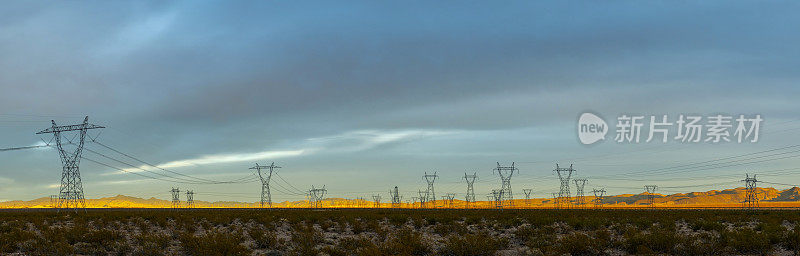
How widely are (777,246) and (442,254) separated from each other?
11927mm

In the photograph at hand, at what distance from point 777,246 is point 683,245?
358 cm

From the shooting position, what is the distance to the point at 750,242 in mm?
20109

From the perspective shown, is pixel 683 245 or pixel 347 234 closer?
pixel 683 245

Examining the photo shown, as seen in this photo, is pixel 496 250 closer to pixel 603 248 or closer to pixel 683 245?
pixel 603 248

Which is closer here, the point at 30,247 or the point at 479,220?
the point at 30,247

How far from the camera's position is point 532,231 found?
25766mm

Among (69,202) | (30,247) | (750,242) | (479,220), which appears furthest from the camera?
(69,202)

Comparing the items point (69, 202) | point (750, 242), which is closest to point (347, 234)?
point (750, 242)

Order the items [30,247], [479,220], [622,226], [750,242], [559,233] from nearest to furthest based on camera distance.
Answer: [750,242]
[30,247]
[559,233]
[622,226]
[479,220]

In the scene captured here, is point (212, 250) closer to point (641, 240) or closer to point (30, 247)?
point (30, 247)

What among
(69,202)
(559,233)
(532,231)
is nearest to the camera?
(532,231)

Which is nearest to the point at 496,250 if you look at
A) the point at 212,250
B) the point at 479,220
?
the point at 212,250

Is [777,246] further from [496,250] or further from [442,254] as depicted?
[442,254]

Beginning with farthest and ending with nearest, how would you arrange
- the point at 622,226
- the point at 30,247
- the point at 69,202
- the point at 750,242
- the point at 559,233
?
the point at 69,202, the point at 622,226, the point at 559,233, the point at 30,247, the point at 750,242
